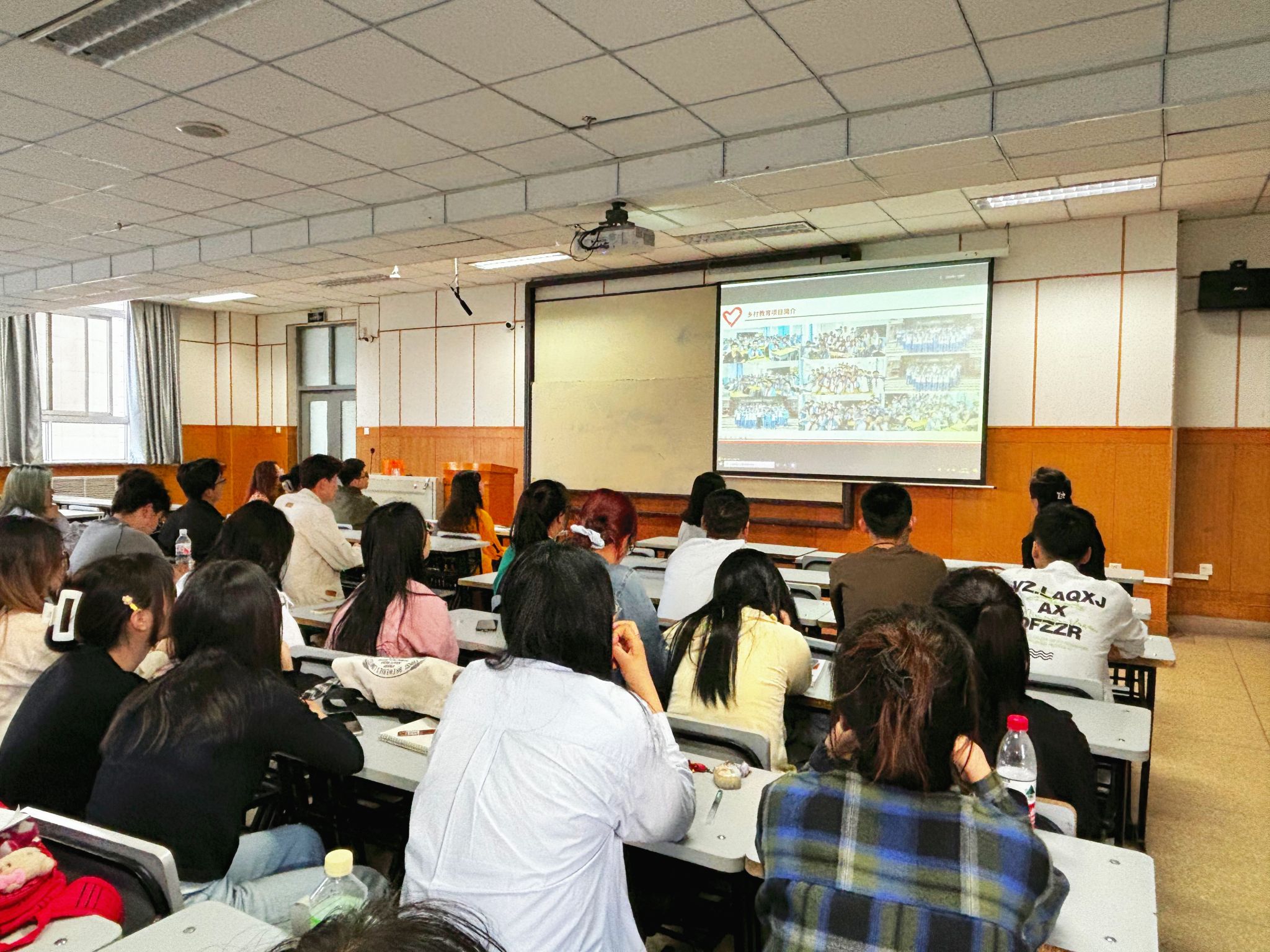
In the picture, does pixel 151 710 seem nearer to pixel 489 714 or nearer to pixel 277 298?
pixel 489 714

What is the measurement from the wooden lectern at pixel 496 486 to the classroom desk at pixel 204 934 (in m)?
7.61

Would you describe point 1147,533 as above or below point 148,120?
below

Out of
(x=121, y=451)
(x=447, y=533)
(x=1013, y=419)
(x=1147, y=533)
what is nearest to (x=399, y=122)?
(x=447, y=533)

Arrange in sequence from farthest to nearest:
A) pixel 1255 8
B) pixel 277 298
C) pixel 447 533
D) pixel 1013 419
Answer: pixel 277 298 < pixel 1013 419 < pixel 447 533 < pixel 1255 8

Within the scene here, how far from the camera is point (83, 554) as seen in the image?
4152mm

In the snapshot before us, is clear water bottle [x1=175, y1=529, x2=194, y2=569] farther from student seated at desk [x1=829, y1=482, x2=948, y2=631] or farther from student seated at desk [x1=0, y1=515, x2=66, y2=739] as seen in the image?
student seated at desk [x1=829, y1=482, x2=948, y2=631]

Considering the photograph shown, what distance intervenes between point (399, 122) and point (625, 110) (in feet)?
4.06

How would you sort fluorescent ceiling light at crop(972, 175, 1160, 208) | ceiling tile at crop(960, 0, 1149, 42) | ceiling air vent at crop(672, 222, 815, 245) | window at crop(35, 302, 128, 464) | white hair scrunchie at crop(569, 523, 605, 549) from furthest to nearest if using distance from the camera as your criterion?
window at crop(35, 302, 128, 464), ceiling air vent at crop(672, 222, 815, 245), fluorescent ceiling light at crop(972, 175, 1160, 208), ceiling tile at crop(960, 0, 1149, 42), white hair scrunchie at crop(569, 523, 605, 549)

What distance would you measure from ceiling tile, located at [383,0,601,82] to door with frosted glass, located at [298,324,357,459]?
327 inches

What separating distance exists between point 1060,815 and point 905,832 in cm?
78

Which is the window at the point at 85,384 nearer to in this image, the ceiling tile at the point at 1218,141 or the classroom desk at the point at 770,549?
the classroom desk at the point at 770,549

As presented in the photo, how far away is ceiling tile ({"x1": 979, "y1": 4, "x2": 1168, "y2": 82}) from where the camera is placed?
340 centimetres

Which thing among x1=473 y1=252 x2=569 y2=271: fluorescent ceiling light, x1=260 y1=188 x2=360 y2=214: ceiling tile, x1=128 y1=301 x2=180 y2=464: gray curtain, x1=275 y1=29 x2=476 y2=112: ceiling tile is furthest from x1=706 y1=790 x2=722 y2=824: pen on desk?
x1=128 y1=301 x2=180 y2=464: gray curtain

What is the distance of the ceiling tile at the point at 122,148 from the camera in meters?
4.73
